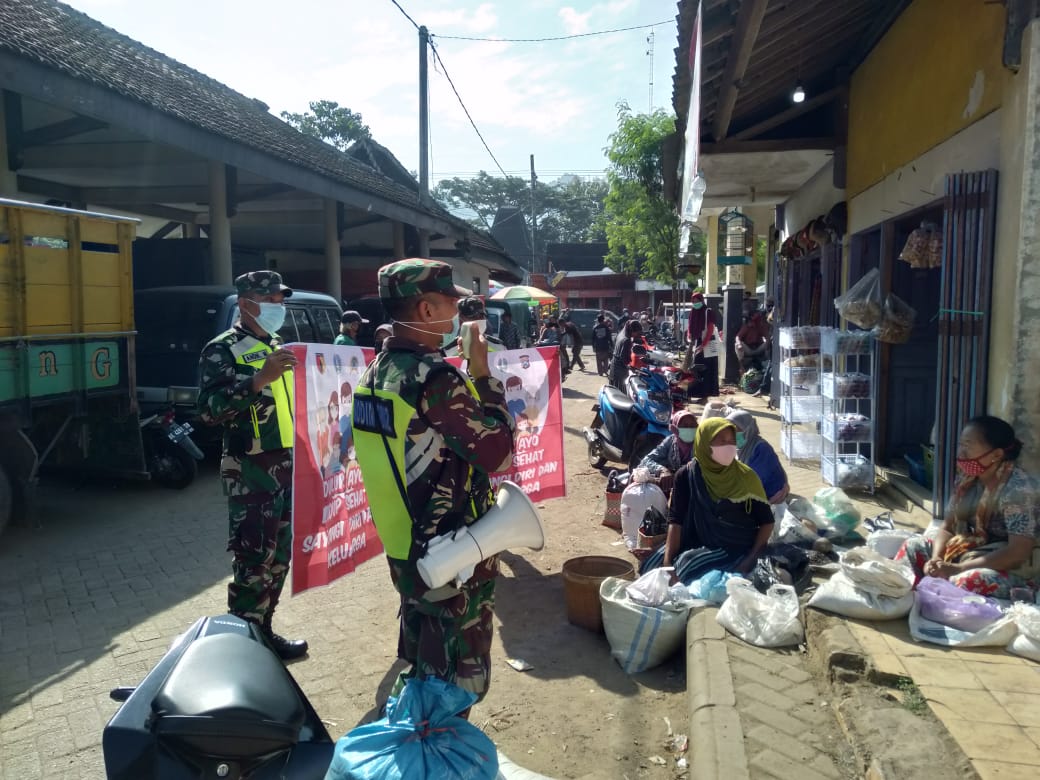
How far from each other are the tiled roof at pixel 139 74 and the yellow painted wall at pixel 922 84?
7139mm

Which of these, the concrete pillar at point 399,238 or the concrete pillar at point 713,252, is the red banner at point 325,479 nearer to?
the concrete pillar at point 399,238

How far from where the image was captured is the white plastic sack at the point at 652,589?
3.90m

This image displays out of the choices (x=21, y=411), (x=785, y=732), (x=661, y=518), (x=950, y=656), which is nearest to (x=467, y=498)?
(x=785, y=732)

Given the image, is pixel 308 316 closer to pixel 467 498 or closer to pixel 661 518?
pixel 661 518

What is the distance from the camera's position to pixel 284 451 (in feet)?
12.2

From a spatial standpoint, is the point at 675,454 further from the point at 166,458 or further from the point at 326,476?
the point at 166,458

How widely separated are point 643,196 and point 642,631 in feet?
76.0

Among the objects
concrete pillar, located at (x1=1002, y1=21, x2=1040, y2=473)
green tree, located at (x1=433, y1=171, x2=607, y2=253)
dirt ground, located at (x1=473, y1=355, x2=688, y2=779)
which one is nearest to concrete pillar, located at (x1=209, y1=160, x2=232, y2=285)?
dirt ground, located at (x1=473, y1=355, x2=688, y2=779)

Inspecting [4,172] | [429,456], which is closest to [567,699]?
[429,456]

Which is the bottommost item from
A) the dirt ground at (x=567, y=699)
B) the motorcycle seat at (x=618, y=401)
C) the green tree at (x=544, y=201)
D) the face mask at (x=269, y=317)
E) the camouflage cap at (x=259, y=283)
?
the dirt ground at (x=567, y=699)

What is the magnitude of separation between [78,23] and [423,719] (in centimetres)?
1242

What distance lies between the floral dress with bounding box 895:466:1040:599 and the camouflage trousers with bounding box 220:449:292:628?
3224 millimetres

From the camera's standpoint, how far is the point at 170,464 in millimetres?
7203

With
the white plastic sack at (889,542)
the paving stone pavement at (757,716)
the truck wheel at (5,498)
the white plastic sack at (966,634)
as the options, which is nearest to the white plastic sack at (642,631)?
the paving stone pavement at (757,716)
